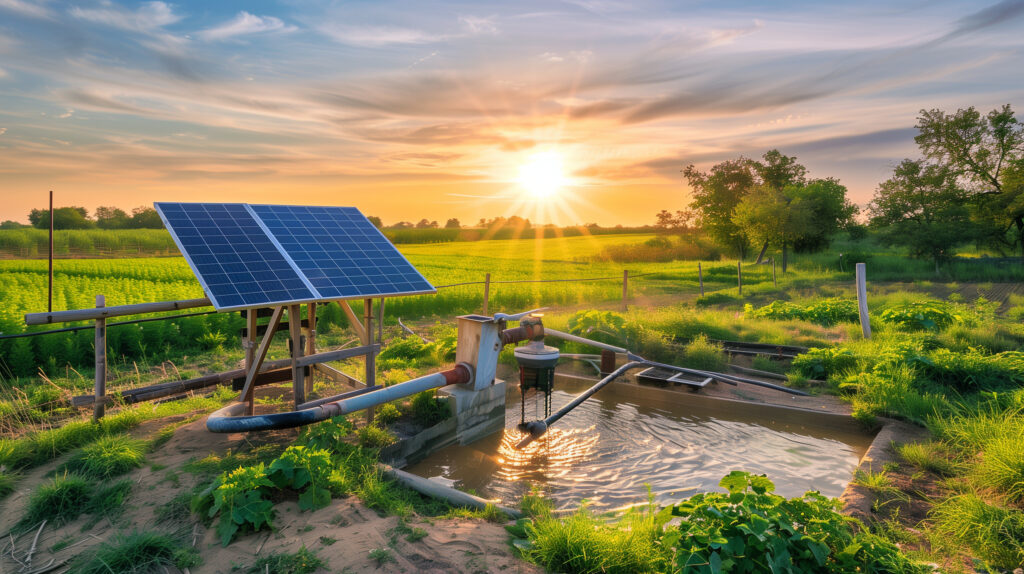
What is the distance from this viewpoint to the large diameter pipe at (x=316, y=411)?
4.68 m

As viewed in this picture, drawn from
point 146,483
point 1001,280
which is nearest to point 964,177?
point 1001,280

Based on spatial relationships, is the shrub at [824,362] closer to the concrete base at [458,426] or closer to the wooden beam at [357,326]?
the concrete base at [458,426]

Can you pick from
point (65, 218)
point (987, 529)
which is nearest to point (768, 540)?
point (987, 529)

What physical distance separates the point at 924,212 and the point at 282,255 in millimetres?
38319

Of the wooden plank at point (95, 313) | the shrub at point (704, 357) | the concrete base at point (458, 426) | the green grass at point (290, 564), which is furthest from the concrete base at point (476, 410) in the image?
the shrub at point (704, 357)

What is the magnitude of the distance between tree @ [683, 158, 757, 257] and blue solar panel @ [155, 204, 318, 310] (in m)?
42.7

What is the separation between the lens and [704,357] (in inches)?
394

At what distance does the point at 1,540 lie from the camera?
3938 millimetres

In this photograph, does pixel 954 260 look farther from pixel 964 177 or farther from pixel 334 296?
pixel 334 296

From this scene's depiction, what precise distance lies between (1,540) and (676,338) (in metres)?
10.9

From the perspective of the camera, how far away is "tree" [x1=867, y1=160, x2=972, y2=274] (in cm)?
2859

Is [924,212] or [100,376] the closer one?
Answer: [100,376]

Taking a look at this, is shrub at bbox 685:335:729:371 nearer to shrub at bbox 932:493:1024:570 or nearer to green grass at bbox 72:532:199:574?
shrub at bbox 932:493:1024:570

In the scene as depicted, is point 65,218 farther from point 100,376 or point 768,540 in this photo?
point 768,540
